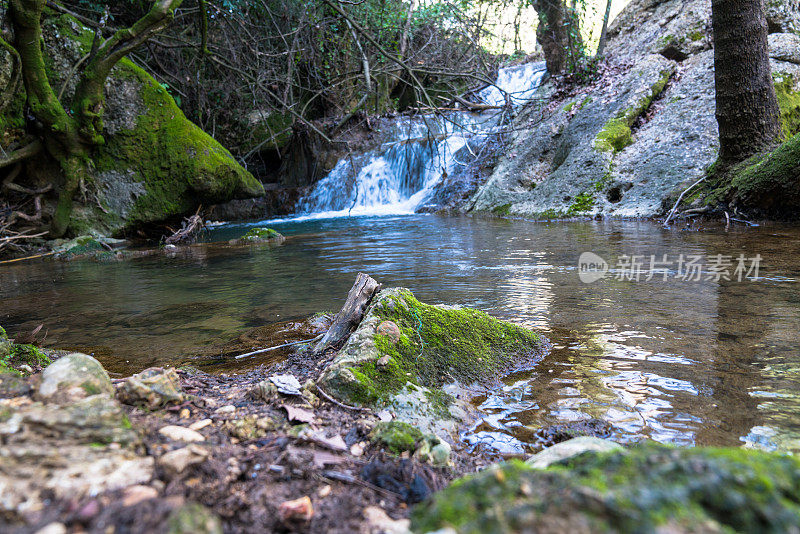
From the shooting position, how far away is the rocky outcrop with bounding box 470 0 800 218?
8.18 metres

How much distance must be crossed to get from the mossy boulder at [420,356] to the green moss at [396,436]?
26cm

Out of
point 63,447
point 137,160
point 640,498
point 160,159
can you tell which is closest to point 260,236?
point 160,159

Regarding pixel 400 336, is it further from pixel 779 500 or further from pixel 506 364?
pixel 779 500

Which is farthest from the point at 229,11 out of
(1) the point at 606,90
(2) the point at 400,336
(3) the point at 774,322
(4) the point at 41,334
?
(3) the point at 774,322

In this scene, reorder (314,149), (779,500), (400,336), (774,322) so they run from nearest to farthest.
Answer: (779,500), (400,336), (774,322), (314,149)

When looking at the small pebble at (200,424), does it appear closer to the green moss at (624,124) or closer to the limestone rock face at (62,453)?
the limestone rock face at (62,453)

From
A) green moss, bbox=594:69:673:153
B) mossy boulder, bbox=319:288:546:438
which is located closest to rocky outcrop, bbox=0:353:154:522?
mossy boulder, bbox=319:288:546:438

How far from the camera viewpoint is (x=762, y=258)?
449cm

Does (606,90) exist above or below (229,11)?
below

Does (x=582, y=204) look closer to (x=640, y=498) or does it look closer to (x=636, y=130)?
(x=636, y=130)

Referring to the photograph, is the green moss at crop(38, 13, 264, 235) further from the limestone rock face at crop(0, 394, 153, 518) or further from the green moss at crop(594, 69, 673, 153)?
the limestone rock face at crop(0, 394, 153, 518)

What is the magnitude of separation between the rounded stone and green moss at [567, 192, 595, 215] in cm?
782

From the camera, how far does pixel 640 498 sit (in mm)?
730

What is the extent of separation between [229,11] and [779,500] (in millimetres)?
10948
